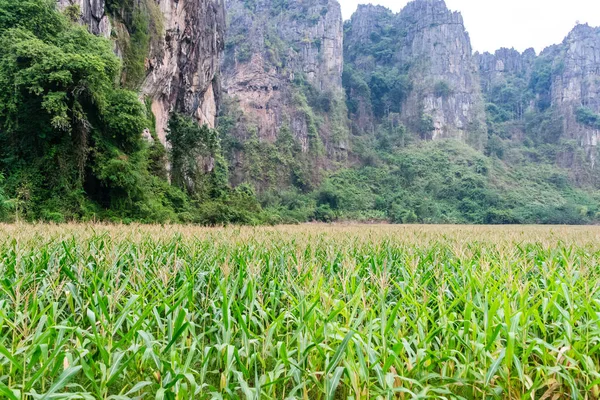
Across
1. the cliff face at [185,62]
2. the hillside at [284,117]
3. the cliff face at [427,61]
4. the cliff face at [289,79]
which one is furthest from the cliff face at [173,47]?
the cliff face at [427,61]

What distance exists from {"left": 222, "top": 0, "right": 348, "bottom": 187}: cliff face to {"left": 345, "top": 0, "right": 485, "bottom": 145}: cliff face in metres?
15.3

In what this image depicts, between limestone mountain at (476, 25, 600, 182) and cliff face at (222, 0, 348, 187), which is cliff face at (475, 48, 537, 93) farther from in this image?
cliff face at (222, 0, 348, 187)

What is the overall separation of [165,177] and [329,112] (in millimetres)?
55601

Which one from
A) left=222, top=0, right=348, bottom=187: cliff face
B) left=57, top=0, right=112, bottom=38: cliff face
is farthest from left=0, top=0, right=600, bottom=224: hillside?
left=222, top=0, right=348, bottom=187: cliff face

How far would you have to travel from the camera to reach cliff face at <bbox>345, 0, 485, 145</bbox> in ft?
261

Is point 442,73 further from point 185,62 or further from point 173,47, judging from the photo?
point 173,47

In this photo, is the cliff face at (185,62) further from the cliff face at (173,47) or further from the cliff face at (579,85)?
the cliff face at (579,85)

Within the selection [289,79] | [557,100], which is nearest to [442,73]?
[557,100]

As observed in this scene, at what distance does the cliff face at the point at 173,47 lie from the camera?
21047 mm

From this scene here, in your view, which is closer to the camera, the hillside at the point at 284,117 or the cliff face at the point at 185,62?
the hillside at the point at 284,117

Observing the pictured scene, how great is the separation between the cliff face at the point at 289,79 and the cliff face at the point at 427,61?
15.3m

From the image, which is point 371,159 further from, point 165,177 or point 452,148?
point 165,177

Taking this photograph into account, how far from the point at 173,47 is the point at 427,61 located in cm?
7268

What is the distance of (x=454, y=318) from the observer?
111 inches
